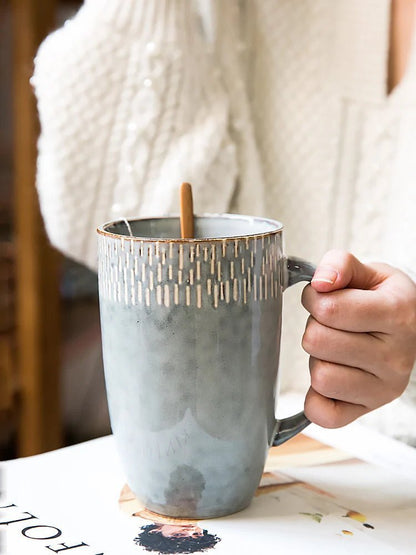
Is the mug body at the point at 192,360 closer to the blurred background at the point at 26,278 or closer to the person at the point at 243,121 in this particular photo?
the person at the point at 243,121

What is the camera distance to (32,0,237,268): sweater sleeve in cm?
62

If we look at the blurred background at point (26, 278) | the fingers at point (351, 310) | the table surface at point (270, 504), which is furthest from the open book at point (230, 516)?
the blurred background at point (26, 278)

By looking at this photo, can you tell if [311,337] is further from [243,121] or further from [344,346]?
[243,121]

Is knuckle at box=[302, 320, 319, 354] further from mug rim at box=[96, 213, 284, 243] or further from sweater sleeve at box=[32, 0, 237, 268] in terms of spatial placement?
sweater sleeve at box=[32, 0, 237, 268]

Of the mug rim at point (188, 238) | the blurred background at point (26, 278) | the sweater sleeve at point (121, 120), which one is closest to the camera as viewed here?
the mug rim at point (188, 238)

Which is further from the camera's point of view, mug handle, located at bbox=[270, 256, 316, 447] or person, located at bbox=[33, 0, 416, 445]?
person, located at bbox=[33, 0, 416, 445]

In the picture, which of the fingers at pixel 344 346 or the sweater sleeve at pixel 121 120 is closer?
the fingers at pixel 344 346

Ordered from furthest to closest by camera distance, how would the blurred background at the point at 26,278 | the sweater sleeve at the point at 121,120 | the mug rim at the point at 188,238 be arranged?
1. the blurred background at the point at 26,278
2. the sweater sleeve at the point at 121,120
3. the mug rim at the point at 188,238

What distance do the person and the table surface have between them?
0.34 feet

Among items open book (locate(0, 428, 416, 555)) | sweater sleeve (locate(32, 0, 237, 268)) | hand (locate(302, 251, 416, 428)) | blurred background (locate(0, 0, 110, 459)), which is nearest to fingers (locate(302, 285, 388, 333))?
hand (locate(302, 251, 416, 428))

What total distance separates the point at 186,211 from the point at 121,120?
0.24 m

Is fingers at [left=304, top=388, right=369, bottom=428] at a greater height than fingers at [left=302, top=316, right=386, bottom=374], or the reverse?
fingers at [left=302, top=316, right=386, bottom=374]

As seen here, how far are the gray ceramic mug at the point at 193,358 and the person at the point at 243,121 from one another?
0.20 meters

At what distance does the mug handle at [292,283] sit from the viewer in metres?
0.42
